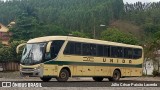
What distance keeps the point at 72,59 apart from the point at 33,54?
8.67ft

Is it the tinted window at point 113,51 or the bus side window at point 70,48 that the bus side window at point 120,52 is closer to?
the tinted window at point 113,51

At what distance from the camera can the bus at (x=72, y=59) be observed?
2489cm

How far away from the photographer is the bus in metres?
24.9

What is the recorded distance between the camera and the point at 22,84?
17188mm

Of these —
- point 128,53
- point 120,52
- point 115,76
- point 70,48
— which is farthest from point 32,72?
point 128,53

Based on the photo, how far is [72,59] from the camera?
2622cm

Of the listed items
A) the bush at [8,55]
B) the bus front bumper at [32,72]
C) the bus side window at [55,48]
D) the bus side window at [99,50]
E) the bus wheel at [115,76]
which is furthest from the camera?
the bush at [8,55]

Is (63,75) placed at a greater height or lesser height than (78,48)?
lesser

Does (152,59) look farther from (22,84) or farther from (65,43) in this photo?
(22,84)

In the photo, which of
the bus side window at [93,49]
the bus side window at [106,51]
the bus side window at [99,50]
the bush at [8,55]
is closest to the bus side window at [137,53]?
the bus side window at [106,51]

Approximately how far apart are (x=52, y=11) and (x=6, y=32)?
41.5 m

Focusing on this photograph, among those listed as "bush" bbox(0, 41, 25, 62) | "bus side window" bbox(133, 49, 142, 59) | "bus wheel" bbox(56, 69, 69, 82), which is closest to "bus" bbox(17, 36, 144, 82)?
"bus wheel" bbox(56, 69, 69, 82)

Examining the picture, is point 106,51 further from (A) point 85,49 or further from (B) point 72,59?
(B) point 72,59

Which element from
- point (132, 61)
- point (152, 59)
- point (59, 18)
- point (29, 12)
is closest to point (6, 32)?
point (29, 12)
